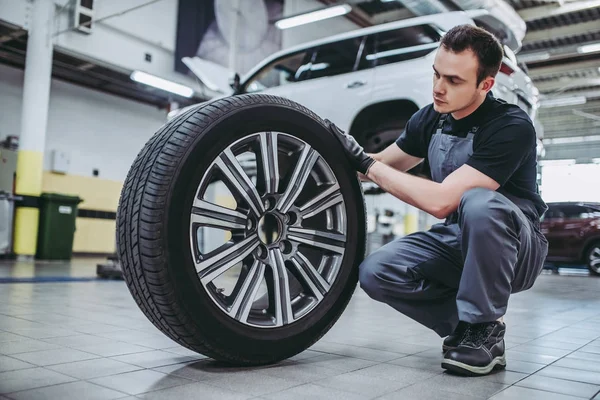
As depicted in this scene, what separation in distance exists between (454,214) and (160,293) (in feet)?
3.51

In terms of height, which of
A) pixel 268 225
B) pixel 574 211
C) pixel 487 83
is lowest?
pixel 268 225

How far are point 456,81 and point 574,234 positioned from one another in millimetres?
8279

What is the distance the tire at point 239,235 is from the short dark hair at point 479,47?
1.70 feet

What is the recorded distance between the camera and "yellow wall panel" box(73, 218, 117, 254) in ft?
34.2

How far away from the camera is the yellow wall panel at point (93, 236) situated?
10414 mm

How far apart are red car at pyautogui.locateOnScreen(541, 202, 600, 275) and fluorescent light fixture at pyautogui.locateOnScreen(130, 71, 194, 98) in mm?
Result: 7044

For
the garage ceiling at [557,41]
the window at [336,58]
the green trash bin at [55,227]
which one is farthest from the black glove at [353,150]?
the garage ceiling at [557,41]

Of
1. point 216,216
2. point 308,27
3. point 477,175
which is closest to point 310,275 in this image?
point 216,216

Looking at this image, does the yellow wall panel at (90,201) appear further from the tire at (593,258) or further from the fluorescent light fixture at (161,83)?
the tire at (593,258)

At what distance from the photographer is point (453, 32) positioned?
1.81m

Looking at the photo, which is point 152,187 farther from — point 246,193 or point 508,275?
point 508,275

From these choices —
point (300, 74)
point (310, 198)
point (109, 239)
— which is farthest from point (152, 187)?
point (109, 239)

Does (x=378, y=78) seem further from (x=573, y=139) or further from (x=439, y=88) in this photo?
(x=573, y=139)

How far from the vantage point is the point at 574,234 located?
8898mm
